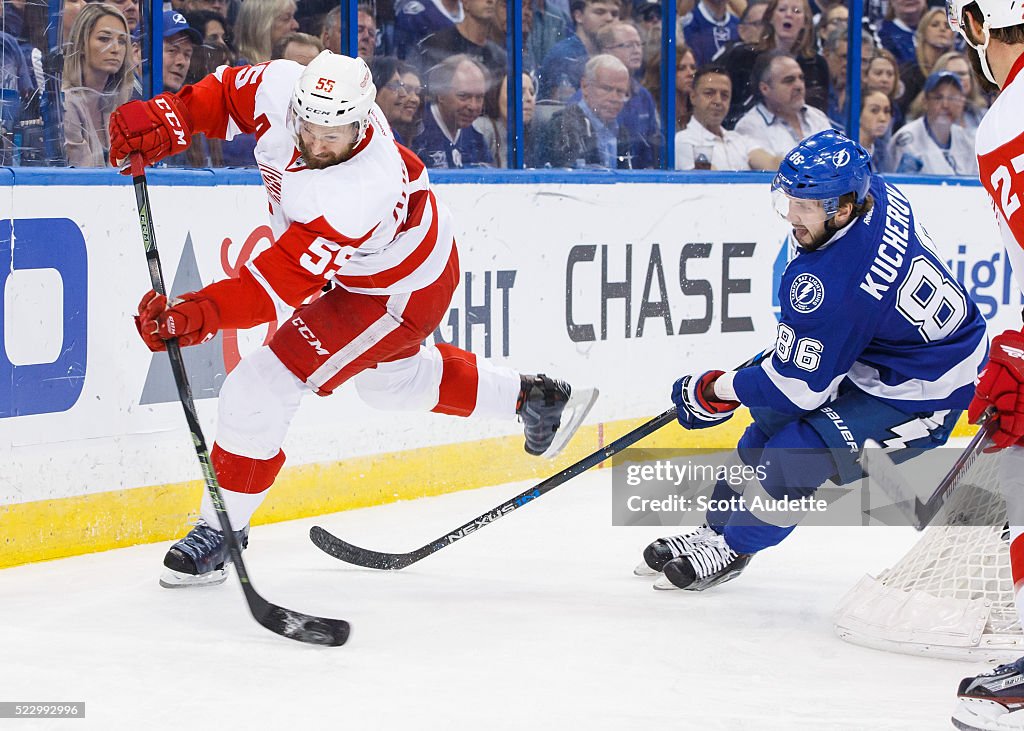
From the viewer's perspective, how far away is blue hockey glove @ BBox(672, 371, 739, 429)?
289 centimetres

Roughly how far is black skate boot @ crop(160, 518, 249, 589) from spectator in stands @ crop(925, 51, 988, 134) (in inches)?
153

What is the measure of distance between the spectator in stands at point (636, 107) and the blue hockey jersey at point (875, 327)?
206cm

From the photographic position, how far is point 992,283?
17.7 feet

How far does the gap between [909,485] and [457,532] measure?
1.24 metres

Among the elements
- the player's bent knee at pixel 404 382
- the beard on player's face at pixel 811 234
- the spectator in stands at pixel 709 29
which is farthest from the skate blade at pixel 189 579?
the spectator in stands at pixel 709 29

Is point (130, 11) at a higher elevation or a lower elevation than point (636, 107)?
higher

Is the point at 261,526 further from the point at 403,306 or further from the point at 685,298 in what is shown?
the point at 685,298

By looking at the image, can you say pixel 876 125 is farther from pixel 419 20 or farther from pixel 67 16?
pixel 67 16

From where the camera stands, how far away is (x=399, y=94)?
14.1 feet


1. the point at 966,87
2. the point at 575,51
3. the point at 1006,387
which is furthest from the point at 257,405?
the point at 966,87

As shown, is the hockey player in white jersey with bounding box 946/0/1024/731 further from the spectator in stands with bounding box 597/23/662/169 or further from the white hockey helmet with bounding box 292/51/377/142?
the spectator in stands with bounding box 597/23/662/169

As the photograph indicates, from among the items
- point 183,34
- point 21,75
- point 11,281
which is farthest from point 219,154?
point 11,281

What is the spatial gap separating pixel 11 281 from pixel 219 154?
0.92 meters

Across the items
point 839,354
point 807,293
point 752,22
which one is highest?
point 752,22
